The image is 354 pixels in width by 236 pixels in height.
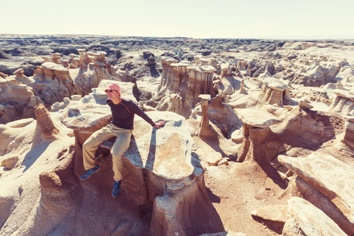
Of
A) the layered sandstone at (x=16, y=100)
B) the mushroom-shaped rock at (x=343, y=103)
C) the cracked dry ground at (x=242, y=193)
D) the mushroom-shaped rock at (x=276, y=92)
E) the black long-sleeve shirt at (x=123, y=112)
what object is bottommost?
the layered sandstone at (x=16, y=100)

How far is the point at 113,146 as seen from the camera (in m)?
3.28

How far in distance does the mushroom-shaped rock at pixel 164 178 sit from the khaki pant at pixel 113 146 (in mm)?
150

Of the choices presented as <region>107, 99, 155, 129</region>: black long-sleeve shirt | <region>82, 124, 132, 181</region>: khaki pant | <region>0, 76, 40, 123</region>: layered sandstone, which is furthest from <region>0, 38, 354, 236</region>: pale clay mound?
<region>0, 76, 40, 123</region>: layered sandstone

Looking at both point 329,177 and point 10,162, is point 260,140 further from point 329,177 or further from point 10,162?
point 10,162

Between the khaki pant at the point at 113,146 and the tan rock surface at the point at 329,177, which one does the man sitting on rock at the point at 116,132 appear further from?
the tan rock surface at the point at 329,177

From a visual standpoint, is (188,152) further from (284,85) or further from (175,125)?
(284,85)

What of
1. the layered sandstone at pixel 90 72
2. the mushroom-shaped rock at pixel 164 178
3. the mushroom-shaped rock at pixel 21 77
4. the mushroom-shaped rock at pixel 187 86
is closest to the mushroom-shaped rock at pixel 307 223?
the mushroom-shaped rock at pixel 164 178

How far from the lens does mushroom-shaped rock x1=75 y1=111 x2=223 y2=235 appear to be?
297cm

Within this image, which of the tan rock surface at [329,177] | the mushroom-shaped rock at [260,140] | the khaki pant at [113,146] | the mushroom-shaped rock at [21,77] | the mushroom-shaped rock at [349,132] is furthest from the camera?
the mushroom-shaped rock at [21,77]

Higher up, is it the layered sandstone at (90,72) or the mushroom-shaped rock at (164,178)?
the mushroom-shaped rock at (164,178)

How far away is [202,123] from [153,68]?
3580 cm

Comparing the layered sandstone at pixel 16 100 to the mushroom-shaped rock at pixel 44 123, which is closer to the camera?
the mushroom-shaped rock at pixel 44 123

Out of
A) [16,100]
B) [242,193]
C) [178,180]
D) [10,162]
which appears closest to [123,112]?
[178,180]

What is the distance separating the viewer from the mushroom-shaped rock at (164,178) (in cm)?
297
